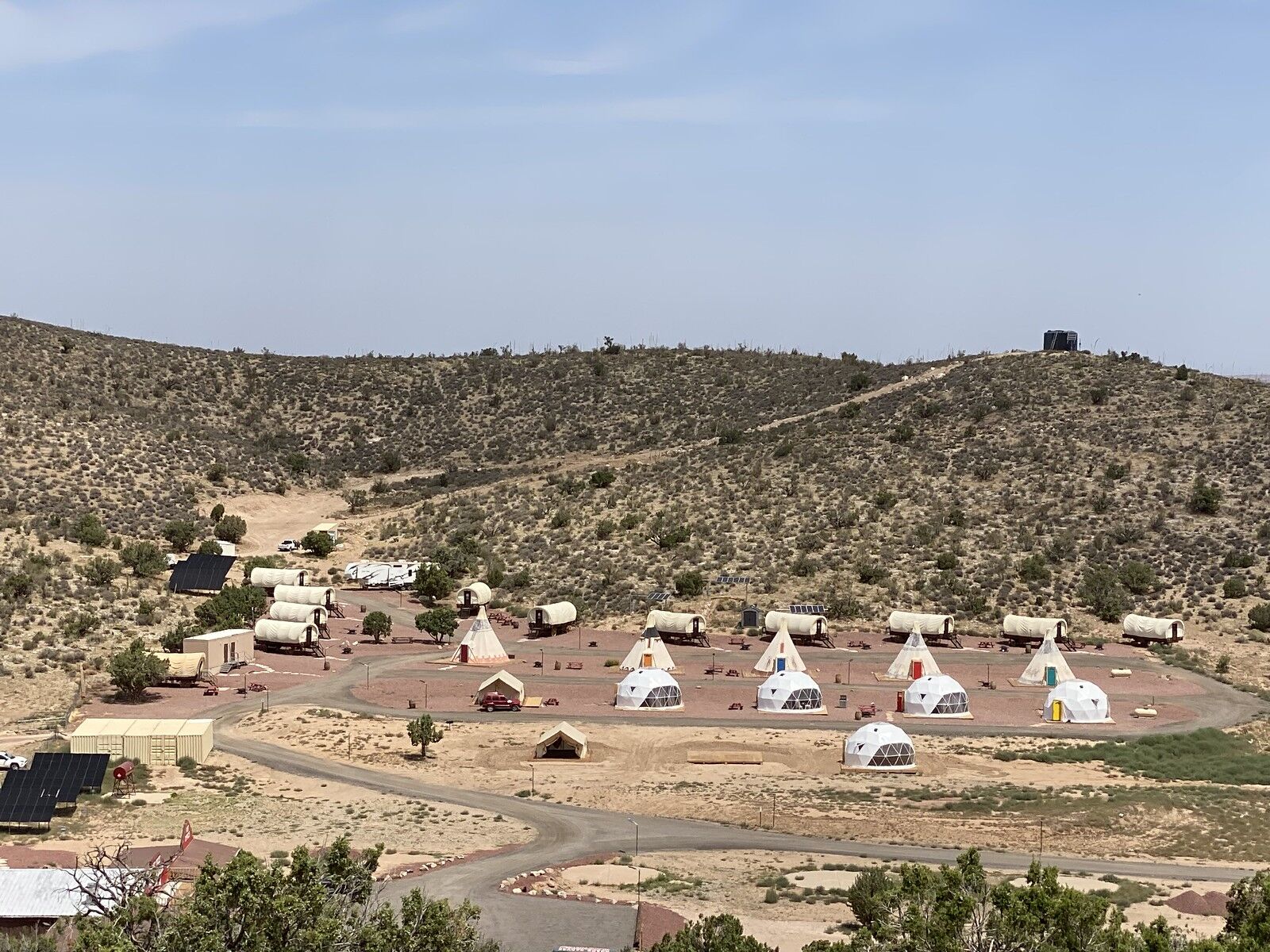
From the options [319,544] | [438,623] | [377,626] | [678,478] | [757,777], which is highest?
[678,478]

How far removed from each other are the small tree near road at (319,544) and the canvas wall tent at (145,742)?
5073 centimetres

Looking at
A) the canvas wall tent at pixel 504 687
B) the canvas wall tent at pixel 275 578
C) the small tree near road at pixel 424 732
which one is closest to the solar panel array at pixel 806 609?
the canvas wall tent at pixel 504 687

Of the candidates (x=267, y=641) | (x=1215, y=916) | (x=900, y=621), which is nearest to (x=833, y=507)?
(x=900, y=621)

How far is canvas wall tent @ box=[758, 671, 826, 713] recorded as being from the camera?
222 feet

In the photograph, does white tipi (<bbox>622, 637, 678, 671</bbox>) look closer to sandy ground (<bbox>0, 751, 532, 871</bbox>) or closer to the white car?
sandy ground (<bbox>0, 751, 532, 871</bbox>)

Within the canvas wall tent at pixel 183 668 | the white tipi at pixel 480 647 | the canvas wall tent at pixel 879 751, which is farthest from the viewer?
the white tipi at pixel 480 647

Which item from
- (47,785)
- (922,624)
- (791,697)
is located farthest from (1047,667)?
(47,785)

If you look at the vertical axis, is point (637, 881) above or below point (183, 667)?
below

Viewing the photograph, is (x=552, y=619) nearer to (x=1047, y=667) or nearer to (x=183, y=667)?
(x=183, y=667)

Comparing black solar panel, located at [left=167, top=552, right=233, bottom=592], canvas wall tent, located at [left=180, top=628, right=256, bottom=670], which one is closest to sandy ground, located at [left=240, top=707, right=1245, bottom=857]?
canvas wall tent, located at [left=180, top=628, right=256, bottom=670]

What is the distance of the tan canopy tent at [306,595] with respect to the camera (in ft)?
294

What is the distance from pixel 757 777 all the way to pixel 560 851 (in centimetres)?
1269

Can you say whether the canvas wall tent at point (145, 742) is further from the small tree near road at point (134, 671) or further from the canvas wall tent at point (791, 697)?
the canvas wall tent at point (791, 697)

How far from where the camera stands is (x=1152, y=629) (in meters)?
84.4
